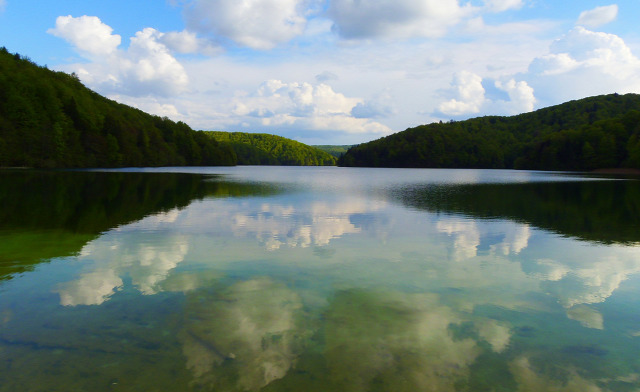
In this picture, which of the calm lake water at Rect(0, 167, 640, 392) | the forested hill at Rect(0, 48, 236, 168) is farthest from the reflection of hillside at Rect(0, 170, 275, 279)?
the forested hill at Rect(0, 48, 236, 168)

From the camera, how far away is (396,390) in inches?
239

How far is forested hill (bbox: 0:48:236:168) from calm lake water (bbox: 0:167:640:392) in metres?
102

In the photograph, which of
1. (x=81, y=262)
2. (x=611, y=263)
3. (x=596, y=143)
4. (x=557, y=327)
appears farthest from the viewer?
(x=596, y=143)

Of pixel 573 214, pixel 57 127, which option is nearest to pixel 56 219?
pixel 573 214

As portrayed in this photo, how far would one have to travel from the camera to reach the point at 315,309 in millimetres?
9586

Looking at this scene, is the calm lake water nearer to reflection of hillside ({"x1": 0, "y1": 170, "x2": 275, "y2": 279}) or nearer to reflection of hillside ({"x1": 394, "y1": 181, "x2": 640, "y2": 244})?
reflection of hillside ({"x1": 0, "y1": 170, "x2": 275, "y2": 279})

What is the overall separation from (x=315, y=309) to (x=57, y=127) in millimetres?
123484

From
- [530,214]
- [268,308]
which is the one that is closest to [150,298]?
[268,308]

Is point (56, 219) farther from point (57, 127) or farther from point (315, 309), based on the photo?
point (57, 127)

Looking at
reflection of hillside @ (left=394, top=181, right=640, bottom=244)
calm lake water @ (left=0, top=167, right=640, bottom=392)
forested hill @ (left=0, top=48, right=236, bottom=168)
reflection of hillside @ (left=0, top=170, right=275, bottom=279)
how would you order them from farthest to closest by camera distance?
1. forested hill @ (left=0, top=48, right=236, bottom=168)
2. reflection of hillside @ (left=394, top=181, right=640, bottom=244)
3. reflection of hillside @ (left=0, top=170, right=275, bottom=279)
4. calm lake water @ (left=0, top=167, right=640, bottom=392)

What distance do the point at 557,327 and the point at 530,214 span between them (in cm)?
2266

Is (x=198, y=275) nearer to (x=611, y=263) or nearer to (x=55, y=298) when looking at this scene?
(x=55, y=298)

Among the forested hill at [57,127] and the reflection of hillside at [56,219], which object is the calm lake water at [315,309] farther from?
the forested hill at [57,127]

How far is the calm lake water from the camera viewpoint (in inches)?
257
